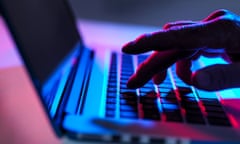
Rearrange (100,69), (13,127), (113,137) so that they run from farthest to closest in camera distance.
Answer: (100,69) → (13,127) → (113,137)

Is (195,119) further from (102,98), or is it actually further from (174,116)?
(102,98)

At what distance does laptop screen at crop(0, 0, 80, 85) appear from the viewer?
1.58 ft

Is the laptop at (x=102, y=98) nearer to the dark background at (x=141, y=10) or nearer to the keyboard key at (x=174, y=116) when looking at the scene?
the keyboard key at (x=174, y=116)

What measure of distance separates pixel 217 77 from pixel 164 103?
3.3 inches

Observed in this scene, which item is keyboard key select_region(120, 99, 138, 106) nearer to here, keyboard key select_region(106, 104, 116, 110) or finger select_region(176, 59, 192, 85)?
keyboard key select_region(106, 104, 116, 110)

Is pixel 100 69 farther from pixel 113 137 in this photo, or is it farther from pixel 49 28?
→ pixel 113 137

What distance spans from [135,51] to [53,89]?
135 mm

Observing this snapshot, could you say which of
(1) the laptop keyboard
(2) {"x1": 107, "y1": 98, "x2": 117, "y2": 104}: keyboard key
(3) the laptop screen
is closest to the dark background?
(3) the laptop screen

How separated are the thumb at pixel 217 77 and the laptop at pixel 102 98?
4 centimetres

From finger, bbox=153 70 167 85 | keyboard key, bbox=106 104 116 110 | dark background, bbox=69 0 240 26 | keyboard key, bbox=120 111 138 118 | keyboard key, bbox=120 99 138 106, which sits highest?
dark background, bbox=69 0 240 26

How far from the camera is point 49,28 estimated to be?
65 centimetres

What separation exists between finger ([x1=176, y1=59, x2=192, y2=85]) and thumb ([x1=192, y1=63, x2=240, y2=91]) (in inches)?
4.2

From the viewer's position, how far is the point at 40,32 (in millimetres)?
592

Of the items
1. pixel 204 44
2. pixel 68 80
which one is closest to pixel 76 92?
pixel 68 80
